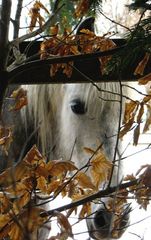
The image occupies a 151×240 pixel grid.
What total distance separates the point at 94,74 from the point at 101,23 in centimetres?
76

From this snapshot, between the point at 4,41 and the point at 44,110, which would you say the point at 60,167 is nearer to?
the point at 4,41

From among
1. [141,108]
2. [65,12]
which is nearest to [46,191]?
[141,108]

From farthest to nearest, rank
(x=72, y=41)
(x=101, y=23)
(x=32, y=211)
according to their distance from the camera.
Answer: (x=101, y=23), (x=72, y=41), (x=32, y=211)

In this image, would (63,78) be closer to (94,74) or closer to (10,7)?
(94,74)

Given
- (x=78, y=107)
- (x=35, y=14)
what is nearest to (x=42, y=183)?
(x=35, y=14)

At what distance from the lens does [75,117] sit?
192 centimetres

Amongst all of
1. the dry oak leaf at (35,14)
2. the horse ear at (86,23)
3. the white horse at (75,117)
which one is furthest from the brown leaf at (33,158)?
the white horse at (75,117)

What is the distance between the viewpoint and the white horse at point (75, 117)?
71.4 inches

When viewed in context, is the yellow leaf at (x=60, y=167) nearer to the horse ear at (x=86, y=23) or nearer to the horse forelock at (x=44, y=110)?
the horse ear at (x=86, y=23)

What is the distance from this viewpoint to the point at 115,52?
0.69 meters

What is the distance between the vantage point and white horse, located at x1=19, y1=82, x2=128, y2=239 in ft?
5.95

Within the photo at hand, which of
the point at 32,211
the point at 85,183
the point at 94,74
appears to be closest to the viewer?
the point at 32,211

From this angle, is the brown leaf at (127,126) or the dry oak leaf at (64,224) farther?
the brown leaf at (127,126)

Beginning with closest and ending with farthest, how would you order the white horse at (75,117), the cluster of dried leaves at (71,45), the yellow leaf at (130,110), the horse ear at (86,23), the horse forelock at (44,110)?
1. the yellow leaf at (130,110)
2. the cluster of dried leaves at (71,45)
3. the horse ear at (86,23)
4. the white horse at (75,117)
5. the horse forelock at (44,110)
